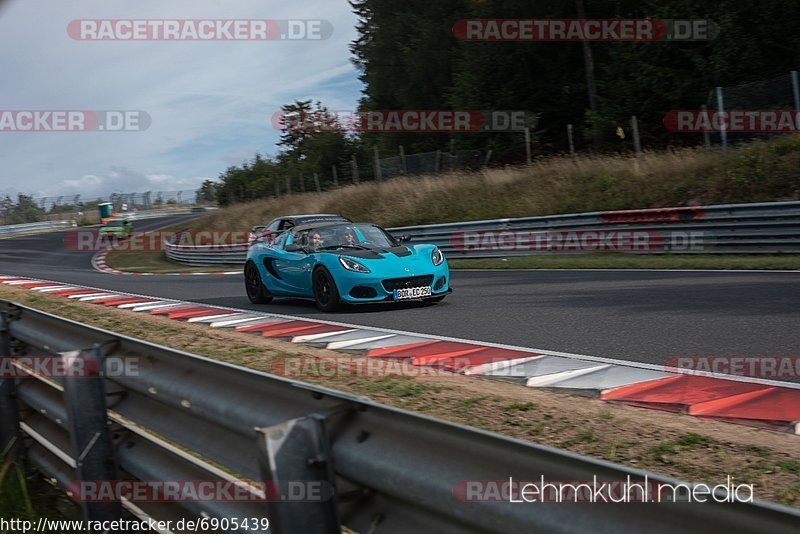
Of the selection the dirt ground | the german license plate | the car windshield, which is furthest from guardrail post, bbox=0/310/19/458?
the car windshield

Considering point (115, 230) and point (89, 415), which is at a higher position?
point (115, 230)

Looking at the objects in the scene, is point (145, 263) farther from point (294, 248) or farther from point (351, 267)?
point (351, 267)

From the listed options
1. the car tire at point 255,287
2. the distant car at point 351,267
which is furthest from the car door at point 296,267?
the car tire at point 255,287

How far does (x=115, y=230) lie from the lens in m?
43.0

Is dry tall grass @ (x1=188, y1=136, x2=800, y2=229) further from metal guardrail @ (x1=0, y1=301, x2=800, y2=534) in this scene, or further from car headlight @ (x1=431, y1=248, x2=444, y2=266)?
metal guardrail @ (x1=0, y1=301, x2=800, y2=534)

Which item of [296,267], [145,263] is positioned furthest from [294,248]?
[145,263]

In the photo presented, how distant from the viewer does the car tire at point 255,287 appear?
12508 mm

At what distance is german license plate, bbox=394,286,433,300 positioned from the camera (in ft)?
34.2

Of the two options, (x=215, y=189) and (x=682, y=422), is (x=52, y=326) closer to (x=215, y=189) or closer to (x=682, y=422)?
(x=682, y=422)

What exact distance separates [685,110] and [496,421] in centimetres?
2526

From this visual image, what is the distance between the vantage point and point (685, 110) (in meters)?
27.5

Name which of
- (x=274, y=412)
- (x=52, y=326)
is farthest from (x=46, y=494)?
(x=274, y=412)

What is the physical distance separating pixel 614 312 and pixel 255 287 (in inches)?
238

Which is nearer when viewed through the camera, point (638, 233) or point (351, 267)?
point (351, 267)
